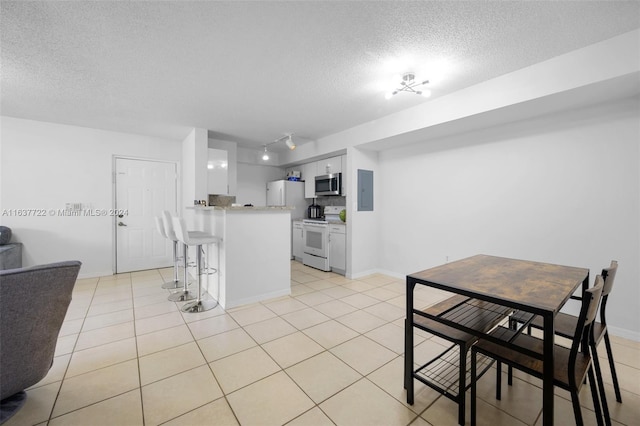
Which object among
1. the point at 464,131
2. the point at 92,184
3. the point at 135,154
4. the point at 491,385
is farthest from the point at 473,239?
the point at 92,184

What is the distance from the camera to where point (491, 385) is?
1800 millimetres

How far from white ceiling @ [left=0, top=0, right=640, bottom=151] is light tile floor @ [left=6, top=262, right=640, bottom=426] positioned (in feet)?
8.19

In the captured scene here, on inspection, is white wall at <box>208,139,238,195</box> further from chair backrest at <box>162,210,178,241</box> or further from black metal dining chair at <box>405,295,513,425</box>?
black metal dining chair at <box>405,295,513,425</box>

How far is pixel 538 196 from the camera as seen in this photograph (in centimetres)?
292

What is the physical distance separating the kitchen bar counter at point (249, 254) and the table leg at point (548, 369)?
2690mm

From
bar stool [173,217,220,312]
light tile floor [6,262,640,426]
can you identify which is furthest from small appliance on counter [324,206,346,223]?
bar stool [173,217,220,312]

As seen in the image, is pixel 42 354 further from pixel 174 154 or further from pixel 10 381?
pixel 174 154

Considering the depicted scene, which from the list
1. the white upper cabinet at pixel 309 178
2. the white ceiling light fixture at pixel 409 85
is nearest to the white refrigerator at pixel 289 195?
the white upper cabinet at pixel 309 178

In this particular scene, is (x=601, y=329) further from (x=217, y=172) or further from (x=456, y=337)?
(x=217, y=172)

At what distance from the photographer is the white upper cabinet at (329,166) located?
502 cm

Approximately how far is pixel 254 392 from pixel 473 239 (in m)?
3.14

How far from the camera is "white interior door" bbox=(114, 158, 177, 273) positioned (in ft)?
15.2

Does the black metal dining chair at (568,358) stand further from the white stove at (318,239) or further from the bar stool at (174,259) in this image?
the bar stool at (174,259)

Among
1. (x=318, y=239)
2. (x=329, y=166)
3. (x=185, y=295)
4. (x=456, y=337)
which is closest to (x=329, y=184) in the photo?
(x=329, y=166)
